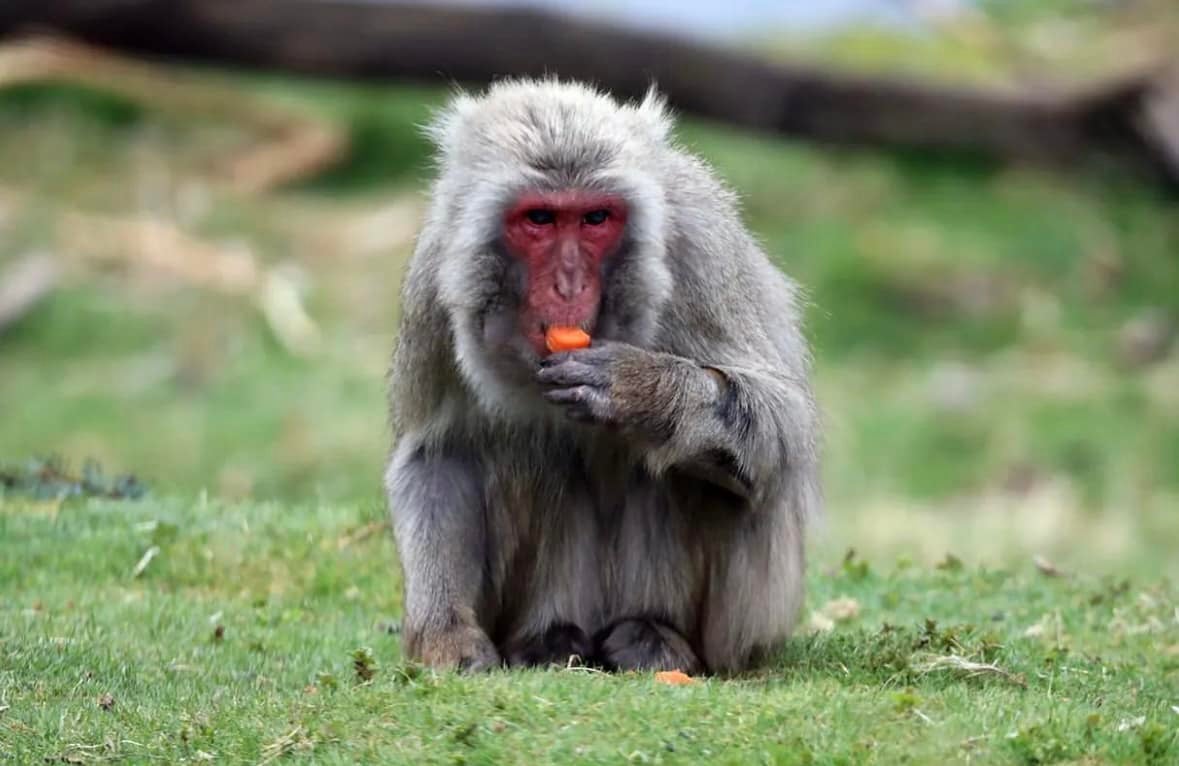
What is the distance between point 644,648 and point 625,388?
1086mm

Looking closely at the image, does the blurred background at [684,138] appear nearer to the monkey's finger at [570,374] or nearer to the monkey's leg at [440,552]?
the monkey's leg at [440,552]

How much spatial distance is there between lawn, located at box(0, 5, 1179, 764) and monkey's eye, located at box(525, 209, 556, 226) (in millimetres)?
1475

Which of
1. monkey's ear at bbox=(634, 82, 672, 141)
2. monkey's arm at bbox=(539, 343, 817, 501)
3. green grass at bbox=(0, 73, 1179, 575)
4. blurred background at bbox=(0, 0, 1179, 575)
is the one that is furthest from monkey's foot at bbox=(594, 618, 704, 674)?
blurred background at bbox=(0, 0, 1179, 575)

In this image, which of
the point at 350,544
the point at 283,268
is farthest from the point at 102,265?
the point at 350,544

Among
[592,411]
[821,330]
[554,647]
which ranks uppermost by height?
[592,411]

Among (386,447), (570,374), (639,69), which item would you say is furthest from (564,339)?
(639,69)

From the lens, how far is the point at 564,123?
22.2 feet

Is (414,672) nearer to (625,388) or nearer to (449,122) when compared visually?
(625,388)

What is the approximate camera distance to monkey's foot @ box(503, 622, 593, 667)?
7091 mm

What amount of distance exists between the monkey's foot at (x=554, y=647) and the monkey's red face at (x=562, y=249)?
3.92 ft

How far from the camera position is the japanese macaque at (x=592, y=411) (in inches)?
259

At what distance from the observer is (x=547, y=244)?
21.4 feet

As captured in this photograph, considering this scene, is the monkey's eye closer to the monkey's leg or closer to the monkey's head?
the monkey's head

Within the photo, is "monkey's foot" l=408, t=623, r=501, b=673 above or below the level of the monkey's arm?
below
